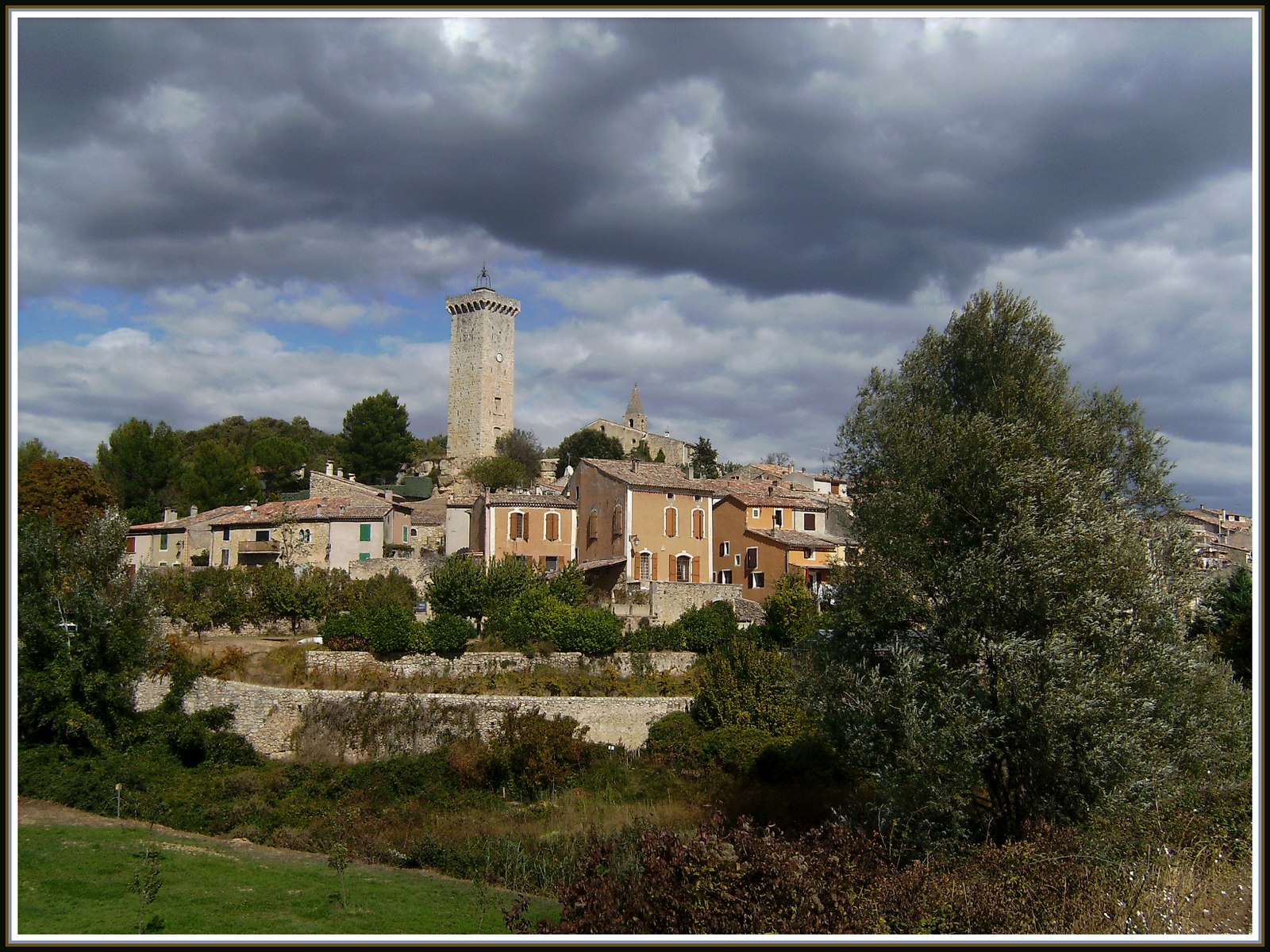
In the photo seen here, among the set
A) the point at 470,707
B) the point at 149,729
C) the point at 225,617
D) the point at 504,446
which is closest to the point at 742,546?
the point at 470,707

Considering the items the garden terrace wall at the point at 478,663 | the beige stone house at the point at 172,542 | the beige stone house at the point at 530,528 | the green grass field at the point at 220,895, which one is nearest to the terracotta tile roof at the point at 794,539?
the beige stone house at the point at 530,528

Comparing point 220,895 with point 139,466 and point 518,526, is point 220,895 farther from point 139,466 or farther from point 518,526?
point 139,466

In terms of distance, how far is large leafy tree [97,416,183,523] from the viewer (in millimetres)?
54000

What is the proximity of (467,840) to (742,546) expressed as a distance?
73.8ft

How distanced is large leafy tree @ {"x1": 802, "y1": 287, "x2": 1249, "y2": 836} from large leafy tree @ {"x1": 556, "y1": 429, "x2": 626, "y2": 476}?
58.5m

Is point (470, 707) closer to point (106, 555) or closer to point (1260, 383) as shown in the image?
point (106, 555)

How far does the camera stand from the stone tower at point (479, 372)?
243 ft

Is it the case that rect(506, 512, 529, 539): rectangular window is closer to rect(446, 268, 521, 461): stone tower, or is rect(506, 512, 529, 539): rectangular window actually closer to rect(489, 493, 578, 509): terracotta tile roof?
rect(489, 493, 578, 509): terracotta tile roof

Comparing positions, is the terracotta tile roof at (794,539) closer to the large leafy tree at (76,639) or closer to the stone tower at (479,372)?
the large leafy tree at (76,639)

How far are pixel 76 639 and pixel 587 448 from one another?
53.0 m

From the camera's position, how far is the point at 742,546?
134 ft

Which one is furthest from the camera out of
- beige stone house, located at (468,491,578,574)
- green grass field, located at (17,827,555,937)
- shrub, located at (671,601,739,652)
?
beige stone house, located at (468,491,578,574)

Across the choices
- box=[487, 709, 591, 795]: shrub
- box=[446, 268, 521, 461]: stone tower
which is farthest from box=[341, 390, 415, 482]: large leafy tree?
box=[487, 709, 591, 795]: shrub

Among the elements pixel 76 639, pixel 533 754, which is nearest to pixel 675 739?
pixel 533 754
